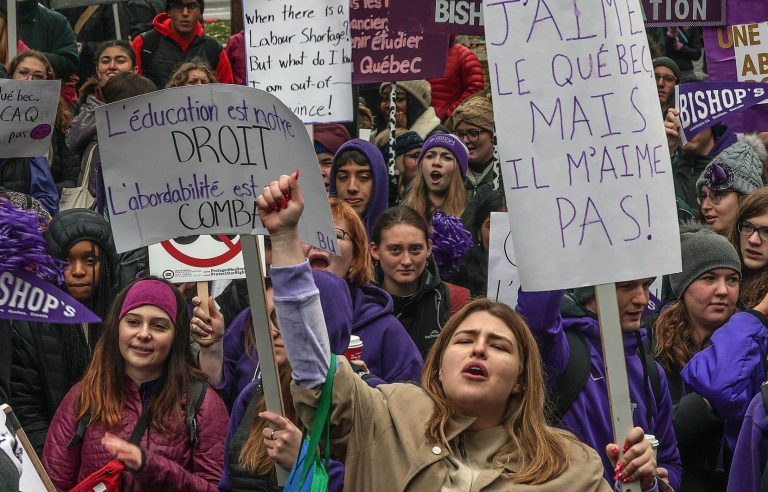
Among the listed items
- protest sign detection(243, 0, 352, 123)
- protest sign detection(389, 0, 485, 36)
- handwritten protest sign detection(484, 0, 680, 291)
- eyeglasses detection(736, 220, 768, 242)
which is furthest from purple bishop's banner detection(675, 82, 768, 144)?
handwritten protest sign detection(484, 0, 680, 291)

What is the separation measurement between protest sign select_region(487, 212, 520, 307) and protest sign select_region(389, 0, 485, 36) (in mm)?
3199

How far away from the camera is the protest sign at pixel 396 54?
9.71 meters

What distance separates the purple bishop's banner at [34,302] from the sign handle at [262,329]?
0.97 m

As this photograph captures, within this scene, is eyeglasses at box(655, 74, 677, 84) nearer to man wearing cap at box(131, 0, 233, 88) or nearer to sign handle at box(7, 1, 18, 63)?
man wearing cap at box(131, 0, 233, 88)

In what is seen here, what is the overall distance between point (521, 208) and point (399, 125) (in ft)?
21.0

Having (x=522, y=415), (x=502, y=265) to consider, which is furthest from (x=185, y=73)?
(x=522, y=415)

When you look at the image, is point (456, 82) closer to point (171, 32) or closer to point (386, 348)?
point (171, 32)

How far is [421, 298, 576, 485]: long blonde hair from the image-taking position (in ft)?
13.9

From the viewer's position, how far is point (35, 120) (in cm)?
814

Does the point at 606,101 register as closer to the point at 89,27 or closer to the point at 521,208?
the point at 521,208

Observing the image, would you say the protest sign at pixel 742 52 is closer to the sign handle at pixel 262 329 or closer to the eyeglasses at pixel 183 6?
the eyeglasses at pixel 183 6

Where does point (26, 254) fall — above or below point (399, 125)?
below

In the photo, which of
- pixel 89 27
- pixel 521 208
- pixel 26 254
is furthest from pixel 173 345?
pixel 89 27

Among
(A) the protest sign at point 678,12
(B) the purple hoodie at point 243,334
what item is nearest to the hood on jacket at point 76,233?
(B) the purple hoodie at point 243,334
